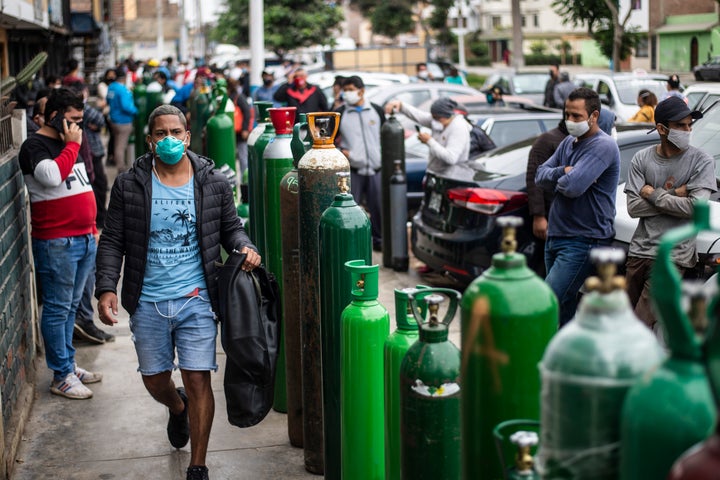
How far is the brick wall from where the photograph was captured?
5723 mm

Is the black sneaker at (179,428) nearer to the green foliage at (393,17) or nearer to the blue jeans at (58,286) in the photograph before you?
the blue jeans at (58,286)

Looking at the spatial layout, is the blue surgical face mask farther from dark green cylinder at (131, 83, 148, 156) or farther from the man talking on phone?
dark green cylinder at (131, 83, 148, 156)

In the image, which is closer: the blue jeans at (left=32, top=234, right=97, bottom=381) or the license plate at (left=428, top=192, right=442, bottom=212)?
the blue jeans at (left=32, top=234, right=97, bottom=381)

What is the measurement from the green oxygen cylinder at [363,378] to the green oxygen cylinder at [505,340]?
1.69 m

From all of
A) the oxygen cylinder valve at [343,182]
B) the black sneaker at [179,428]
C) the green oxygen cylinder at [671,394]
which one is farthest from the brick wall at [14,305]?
the green oxygen cylinder at [671,394]

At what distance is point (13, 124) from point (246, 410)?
11.8 ft

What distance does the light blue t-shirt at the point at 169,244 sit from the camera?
5027mm

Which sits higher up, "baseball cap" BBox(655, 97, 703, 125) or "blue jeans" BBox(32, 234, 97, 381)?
"baseball cap" BBox(655, 97, 703, 125)

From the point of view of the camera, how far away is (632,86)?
66.6 feet

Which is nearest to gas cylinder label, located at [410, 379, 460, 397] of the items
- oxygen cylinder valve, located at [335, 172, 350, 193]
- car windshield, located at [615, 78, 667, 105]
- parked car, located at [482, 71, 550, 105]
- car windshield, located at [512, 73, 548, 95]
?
oxygen cylinder valve, located at [335, 172, 350, 193]

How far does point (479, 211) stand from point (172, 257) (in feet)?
13.2

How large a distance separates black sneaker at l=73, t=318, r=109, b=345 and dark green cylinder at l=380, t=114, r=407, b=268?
333cm

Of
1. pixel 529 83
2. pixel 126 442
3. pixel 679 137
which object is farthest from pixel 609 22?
pixel 126 442

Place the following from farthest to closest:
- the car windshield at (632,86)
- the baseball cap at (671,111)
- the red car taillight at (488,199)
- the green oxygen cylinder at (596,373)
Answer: the car windshield at (632,86), the red car taillight at (488,199), the baseball cap at (671,111), the green oxygen cylinder at (596,373)
